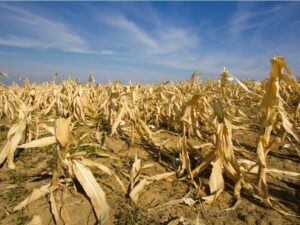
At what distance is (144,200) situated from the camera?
7.69 feet

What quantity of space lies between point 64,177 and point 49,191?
282 mm

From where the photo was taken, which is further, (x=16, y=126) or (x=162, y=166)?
(x=162, y=166)

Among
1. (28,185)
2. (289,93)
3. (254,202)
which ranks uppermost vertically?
(289,93)

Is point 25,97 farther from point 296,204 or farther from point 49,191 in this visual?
point 296,204

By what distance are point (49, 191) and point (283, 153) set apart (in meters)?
2.64

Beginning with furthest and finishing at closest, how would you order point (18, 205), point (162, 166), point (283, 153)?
point (283, 153) → point (162, 166) → point (18, 205)

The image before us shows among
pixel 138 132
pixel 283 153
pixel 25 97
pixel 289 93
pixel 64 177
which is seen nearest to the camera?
pixel 64 177

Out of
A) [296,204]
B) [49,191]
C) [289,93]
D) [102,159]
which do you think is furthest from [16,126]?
[289,93]

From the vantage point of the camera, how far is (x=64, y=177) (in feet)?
8.29

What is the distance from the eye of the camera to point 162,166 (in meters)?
3.05

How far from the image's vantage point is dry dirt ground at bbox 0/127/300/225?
2062 millimetres

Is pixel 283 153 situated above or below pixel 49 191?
above

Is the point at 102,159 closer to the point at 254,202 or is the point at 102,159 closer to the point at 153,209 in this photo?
the point at 153,209

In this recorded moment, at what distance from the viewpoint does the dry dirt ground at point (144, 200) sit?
2062mm
